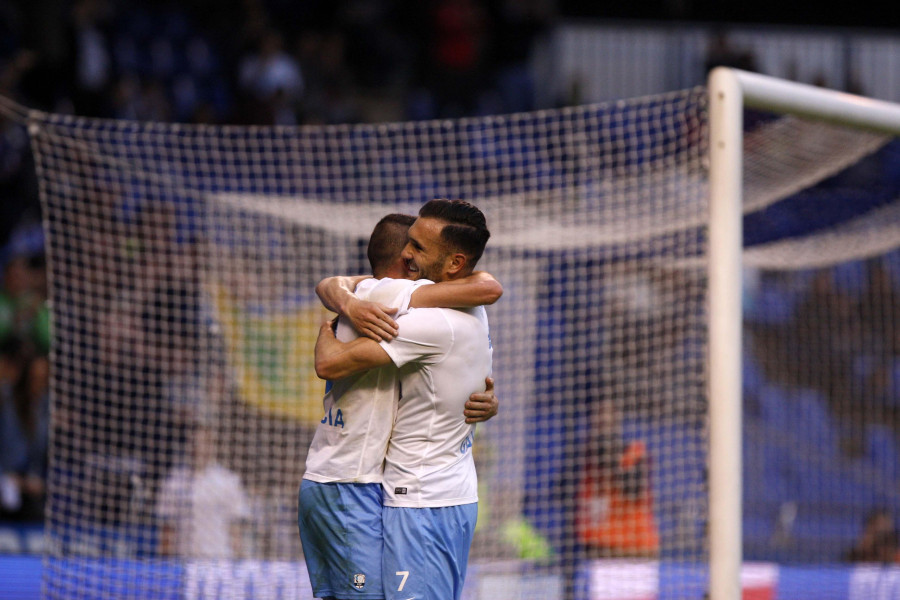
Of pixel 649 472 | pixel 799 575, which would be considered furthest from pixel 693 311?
pixel 799 575

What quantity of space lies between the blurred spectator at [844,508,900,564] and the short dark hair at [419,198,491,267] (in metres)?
6.04

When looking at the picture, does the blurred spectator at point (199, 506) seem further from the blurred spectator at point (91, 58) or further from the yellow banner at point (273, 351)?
the blurred spectator at point (91, 58)

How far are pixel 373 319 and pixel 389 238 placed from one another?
0.43 m

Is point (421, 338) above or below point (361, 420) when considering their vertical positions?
above

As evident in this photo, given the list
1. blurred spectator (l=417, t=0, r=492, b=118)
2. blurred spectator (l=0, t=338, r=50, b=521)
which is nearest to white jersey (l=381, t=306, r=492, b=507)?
blurred spectator (l=0, t=338, r=50, b=521)

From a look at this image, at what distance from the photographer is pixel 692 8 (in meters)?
12.4

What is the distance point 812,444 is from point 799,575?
318 centimetres

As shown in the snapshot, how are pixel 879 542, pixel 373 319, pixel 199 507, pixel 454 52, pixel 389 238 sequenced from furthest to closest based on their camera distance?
pixel 454 52
pixel 879 542
pixel 199 507
pixel 389 238
pixel 373 319

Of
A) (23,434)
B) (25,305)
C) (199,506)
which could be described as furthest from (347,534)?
(25,305)

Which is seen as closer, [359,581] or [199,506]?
[359,581]

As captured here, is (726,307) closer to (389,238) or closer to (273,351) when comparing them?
(389,238)

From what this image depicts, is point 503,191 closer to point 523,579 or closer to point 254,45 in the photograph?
point 523,579

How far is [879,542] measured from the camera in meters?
7.85

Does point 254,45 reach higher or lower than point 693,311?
higher
